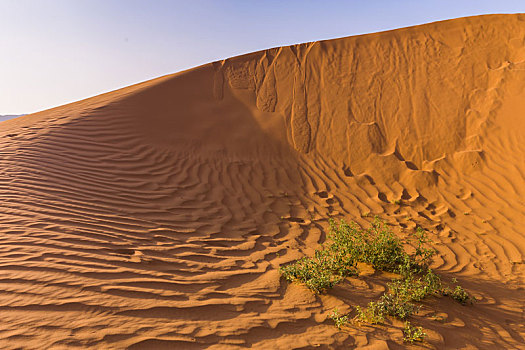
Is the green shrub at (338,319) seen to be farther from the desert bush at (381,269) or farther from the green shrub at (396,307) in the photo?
the green shrub at (396,307)

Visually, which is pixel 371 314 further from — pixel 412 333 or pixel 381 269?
pixel 381 269

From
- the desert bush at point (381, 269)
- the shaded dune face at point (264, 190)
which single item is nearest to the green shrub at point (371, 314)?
the desert bush at point (381, 269)

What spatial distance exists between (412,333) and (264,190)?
14.9ft

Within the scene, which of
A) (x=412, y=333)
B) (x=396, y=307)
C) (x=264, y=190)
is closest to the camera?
(x=412, y=333)

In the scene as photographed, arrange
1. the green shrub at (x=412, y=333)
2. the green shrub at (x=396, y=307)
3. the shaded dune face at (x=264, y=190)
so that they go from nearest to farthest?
1. the green shrub at (x=412, y=333)
2. the shaded dune face at (x=264, y=190)
3. the green shrub at (x=396, y=307)

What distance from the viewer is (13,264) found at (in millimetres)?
3012

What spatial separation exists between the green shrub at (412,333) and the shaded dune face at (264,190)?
0.33 ft

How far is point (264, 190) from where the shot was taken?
22.9 feet

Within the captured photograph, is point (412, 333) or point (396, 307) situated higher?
point (396, 307)

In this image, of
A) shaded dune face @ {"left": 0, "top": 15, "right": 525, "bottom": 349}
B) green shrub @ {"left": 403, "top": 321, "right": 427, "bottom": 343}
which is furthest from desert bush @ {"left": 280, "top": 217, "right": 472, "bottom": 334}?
shaded dune face @ {"left": 0, "top": 15, "right": 525, "bottom": 349}

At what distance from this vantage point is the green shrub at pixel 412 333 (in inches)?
102

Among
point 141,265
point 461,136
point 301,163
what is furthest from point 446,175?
point 141,265

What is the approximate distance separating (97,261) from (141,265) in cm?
44

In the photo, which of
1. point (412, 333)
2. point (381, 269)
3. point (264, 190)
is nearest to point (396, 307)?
point (412, 333)
